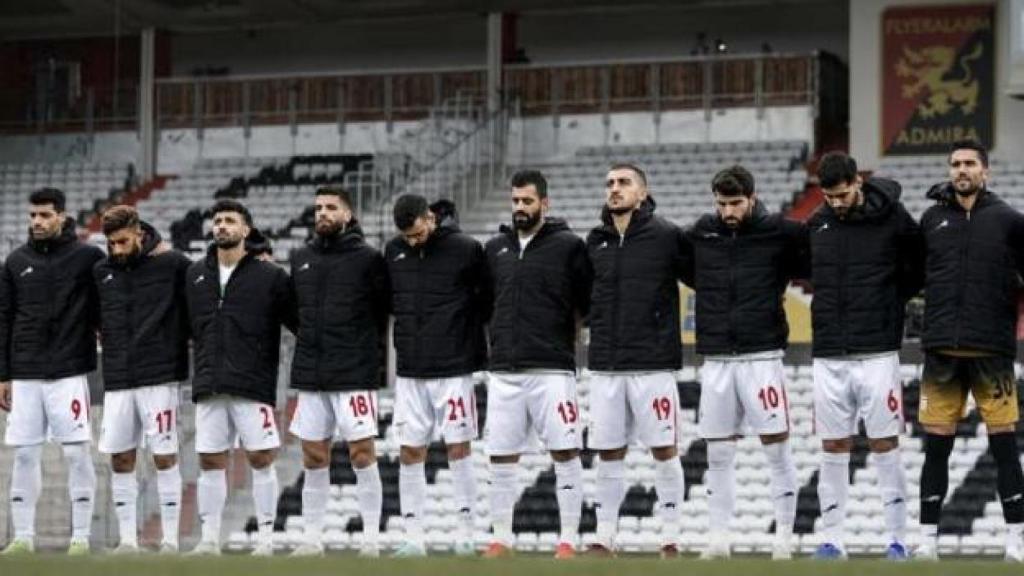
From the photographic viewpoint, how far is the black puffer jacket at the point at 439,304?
567 inches

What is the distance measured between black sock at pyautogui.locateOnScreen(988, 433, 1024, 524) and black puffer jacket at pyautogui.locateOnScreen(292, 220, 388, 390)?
3.89m

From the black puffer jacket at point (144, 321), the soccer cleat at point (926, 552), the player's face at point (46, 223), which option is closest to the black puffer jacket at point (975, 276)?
the soccer cleat at point (926, 552)

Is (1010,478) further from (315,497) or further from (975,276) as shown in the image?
(315,497)

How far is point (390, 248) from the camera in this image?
14719mm

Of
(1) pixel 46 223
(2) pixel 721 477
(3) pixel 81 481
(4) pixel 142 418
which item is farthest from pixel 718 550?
(1) pixel 46 223

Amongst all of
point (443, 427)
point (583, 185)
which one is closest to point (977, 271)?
point (443, 427)

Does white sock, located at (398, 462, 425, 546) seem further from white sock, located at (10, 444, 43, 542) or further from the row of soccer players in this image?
white sock, located at (10, 444, 43, 542)

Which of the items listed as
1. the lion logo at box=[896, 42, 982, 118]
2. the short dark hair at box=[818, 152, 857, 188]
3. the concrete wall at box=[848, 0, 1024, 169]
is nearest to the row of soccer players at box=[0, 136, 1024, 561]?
the short dark hair at box=[818, 152, 857, 188]

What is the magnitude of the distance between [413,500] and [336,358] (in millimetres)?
984

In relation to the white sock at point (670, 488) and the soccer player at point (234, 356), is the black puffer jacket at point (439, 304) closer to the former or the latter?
the soccer player at point (234, 356)

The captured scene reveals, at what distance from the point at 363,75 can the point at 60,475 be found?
16.6 m

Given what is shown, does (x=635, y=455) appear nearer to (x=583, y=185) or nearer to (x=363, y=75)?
(x=583, y=185)

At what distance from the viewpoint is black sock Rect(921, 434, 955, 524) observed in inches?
511

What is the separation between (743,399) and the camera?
13617 mm
